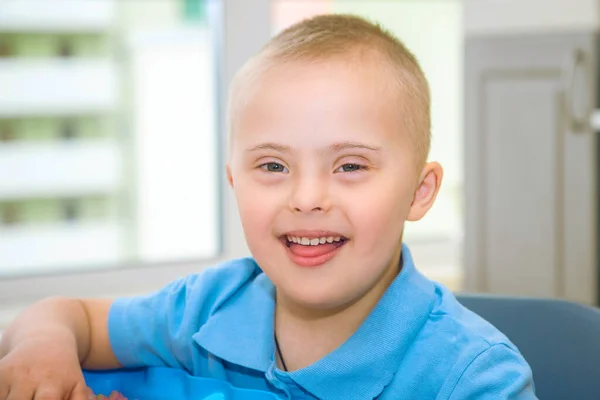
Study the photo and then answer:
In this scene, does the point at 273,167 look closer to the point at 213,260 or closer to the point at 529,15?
the point at 213,260

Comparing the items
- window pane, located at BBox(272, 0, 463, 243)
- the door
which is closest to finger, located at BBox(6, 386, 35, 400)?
the door

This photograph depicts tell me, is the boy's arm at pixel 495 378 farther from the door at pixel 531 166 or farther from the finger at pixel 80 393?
the door at pixel 531 166

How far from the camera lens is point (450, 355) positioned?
0.84 metres

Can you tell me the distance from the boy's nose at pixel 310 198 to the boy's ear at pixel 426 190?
0.49ft

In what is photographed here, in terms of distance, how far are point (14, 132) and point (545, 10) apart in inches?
93.3

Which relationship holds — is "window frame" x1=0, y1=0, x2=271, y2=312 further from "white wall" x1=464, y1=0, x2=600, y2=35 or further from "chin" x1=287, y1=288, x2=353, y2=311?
"chin" x1=287, y1=288, x2=353, y2=311

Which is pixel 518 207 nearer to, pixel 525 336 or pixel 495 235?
pixel 495 235

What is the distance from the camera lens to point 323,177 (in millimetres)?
833

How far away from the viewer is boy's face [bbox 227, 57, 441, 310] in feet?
2.73

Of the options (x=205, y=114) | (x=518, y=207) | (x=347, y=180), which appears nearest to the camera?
(x=347, y=180)

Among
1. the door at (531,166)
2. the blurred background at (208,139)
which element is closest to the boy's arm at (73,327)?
the blurred background at (208,139)

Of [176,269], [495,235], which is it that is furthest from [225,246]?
[495,235]

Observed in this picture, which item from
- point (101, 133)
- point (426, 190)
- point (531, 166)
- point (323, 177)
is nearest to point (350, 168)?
point (323, 177)

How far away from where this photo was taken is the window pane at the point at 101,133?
340cm
